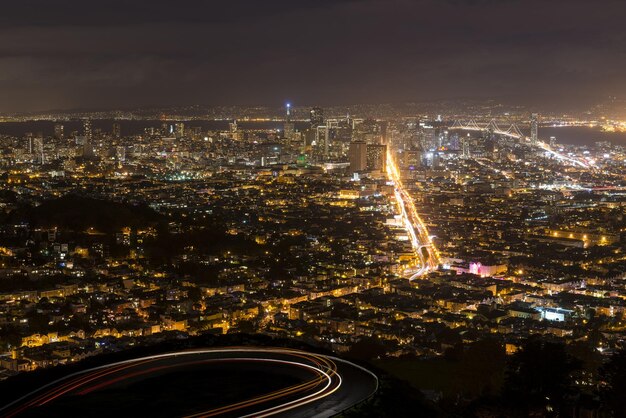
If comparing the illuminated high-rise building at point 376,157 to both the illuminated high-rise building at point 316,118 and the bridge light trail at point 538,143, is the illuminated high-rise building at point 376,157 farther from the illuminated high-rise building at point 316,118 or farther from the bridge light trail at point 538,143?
the illuminated high-rise building at point 316,118

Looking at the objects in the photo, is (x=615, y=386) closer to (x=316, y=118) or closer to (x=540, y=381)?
(x=540, y=381)

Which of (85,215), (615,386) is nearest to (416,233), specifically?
(85,215)

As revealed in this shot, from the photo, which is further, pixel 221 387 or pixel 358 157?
pixel 358 157

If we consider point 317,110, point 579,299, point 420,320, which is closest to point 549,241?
point 579,299

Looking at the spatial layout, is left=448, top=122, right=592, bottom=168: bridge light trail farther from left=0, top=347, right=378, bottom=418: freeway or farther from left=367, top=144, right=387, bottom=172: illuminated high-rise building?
left=0, top=347, right=378, bottom=418: freeway

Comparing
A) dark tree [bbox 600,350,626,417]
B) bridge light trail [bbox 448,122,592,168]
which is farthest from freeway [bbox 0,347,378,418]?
bridge light trail [bbox 448,122,592,168]

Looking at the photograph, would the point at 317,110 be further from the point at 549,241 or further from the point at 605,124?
the point at 549,241
